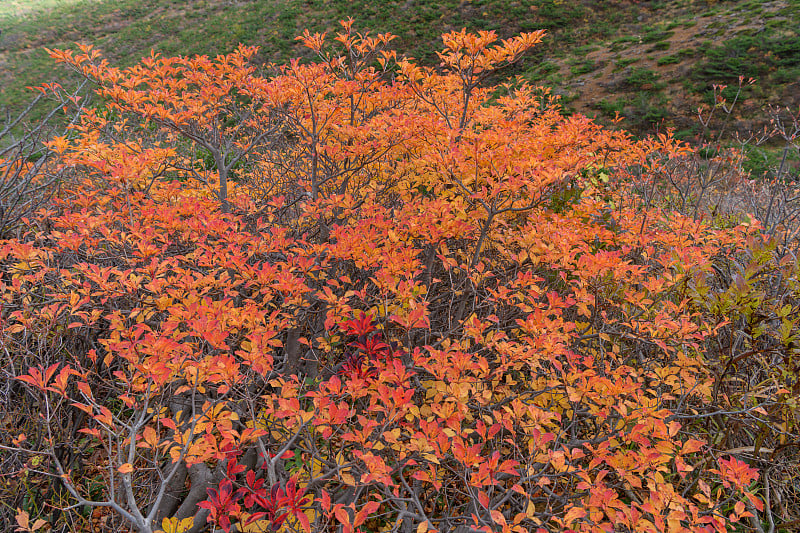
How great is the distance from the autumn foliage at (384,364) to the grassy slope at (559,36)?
11.1 metres

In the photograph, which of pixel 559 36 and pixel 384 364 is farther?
pixel 559 36

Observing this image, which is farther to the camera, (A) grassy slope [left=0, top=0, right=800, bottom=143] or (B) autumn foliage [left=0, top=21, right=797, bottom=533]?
(A) grassy slope [left=0, top=0, right=800, bottom=143]

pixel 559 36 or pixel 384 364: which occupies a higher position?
pixel 559 36

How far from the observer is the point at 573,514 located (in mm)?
1488

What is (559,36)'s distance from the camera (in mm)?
22750

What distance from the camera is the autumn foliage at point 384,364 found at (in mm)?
1734

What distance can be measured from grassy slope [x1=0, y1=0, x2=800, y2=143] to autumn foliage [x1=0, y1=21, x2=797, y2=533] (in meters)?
11.1

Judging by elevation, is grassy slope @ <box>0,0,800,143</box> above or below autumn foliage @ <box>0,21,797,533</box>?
above

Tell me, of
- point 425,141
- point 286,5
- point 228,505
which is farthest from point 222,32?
point 228,505

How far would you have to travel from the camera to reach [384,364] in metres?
2.41

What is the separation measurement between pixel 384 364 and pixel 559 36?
89.6 feet

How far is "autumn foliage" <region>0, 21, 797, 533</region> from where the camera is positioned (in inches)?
68.3

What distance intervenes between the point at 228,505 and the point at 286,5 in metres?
32.8

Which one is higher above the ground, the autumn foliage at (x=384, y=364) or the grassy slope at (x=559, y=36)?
the grassy slope at (x=559, y=36)
